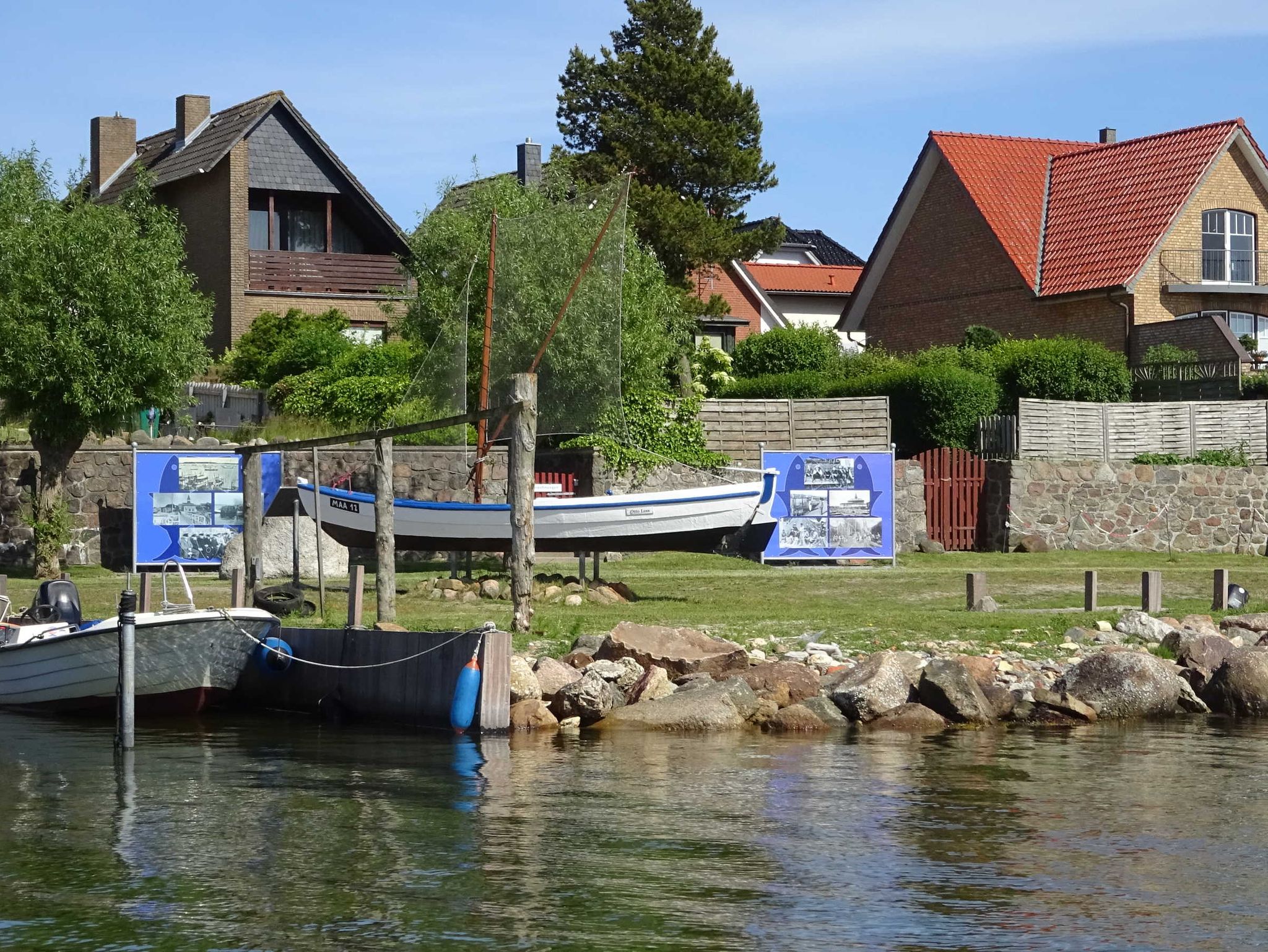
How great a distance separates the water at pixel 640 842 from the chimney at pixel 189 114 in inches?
1390

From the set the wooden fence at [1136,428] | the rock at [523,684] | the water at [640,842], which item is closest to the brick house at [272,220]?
the wooden fence at [1136,428]

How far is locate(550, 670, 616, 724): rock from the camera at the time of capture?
1747 centimetres

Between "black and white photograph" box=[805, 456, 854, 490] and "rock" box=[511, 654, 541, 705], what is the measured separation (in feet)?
45.0

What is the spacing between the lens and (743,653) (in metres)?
18.3

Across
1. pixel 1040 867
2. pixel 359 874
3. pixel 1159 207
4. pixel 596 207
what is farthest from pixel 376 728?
pixel 1159 207

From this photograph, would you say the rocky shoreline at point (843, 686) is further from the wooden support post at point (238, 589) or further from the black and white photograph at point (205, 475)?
the black and white photograph at point (205, 475)

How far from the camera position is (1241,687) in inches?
728

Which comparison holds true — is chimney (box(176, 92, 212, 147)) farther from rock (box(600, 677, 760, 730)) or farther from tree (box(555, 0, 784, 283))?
rock (box(600, 677, 760, 730))

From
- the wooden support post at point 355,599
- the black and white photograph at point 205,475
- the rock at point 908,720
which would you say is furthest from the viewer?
the black and white photograph at point 205,475

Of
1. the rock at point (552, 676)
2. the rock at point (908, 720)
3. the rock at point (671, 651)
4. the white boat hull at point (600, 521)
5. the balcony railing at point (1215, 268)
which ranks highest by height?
the balcony railing at point (1215, 268)

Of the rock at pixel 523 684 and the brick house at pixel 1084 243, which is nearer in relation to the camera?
the rock at pixel 523 684

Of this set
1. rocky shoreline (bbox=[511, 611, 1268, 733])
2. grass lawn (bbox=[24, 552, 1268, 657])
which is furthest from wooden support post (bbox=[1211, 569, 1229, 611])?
rocky shoreline (bbox=[511, 611, 1268, 733])

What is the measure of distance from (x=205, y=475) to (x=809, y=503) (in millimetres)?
10667

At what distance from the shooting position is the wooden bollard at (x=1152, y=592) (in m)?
22.0
